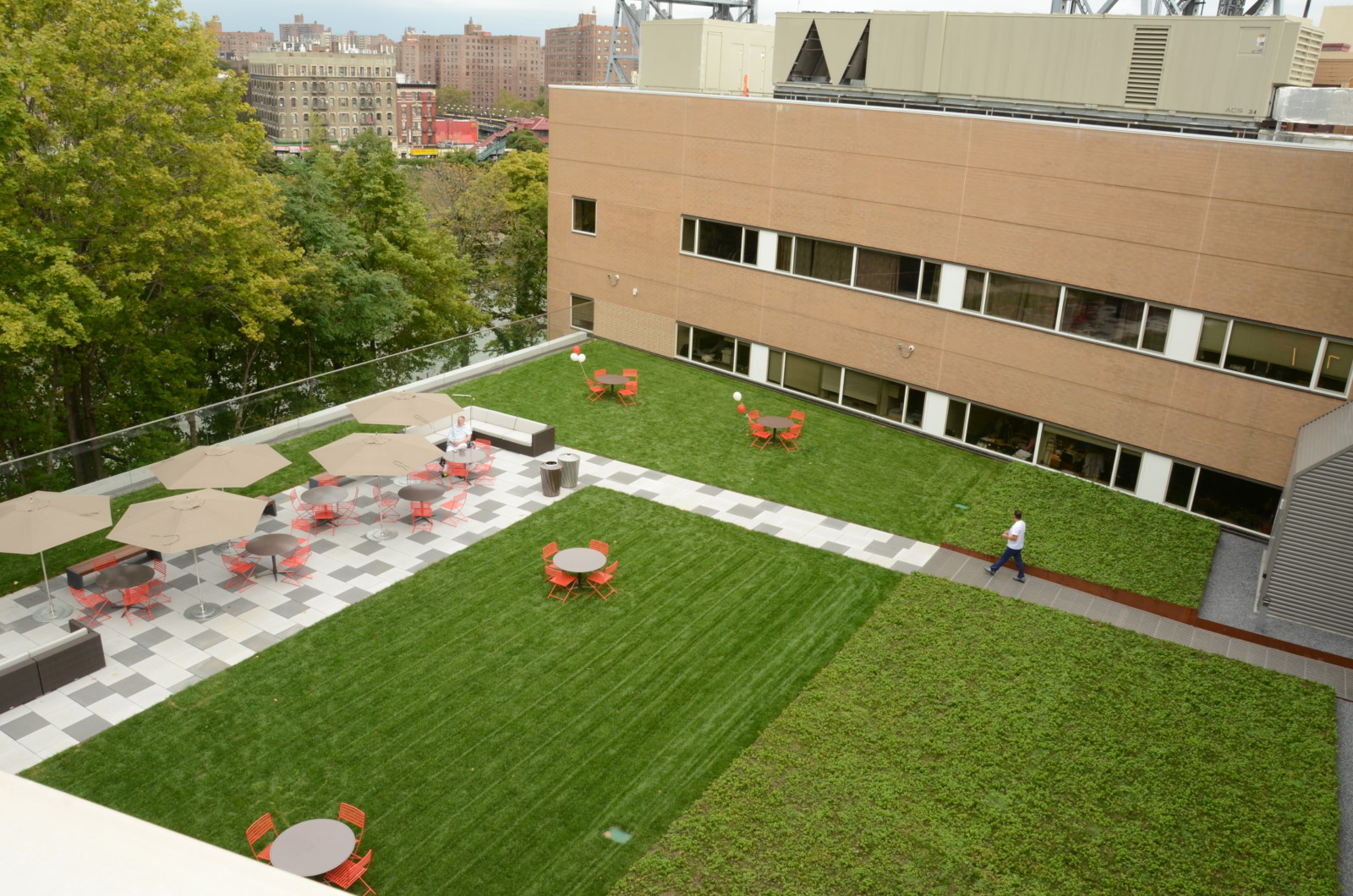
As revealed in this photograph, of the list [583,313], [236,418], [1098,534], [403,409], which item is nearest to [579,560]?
[403,409]

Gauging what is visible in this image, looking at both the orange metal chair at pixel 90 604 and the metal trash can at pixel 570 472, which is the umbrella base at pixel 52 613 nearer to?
the orange metal chair at pixel 90 604

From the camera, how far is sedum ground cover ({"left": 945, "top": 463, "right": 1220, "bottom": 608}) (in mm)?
18078

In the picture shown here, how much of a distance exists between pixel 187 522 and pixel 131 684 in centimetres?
265

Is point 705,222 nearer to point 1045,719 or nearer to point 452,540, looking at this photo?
point 452,540

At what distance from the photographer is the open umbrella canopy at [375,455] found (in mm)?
17922

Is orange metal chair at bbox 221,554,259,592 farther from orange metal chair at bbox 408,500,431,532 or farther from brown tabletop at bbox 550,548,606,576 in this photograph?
brown tabletop at bbox 550,548,606,576

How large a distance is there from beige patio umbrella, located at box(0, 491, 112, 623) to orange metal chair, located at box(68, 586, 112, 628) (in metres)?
0.27

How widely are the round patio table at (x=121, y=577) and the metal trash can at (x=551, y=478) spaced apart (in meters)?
7.60

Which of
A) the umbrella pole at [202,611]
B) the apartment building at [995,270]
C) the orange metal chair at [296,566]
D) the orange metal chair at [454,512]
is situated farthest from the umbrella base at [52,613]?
the apartment building at [995,270]

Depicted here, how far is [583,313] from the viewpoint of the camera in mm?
32125

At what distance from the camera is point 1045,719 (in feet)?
44.7

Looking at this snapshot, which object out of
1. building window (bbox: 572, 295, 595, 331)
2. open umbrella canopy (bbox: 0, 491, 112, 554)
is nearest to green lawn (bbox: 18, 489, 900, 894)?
open umbrella canopy (bbox: 0, 491, 112, 554)

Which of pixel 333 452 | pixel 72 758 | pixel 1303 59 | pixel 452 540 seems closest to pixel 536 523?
pixel 452 540

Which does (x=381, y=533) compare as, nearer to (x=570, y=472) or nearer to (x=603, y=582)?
(x=570, y=472)
